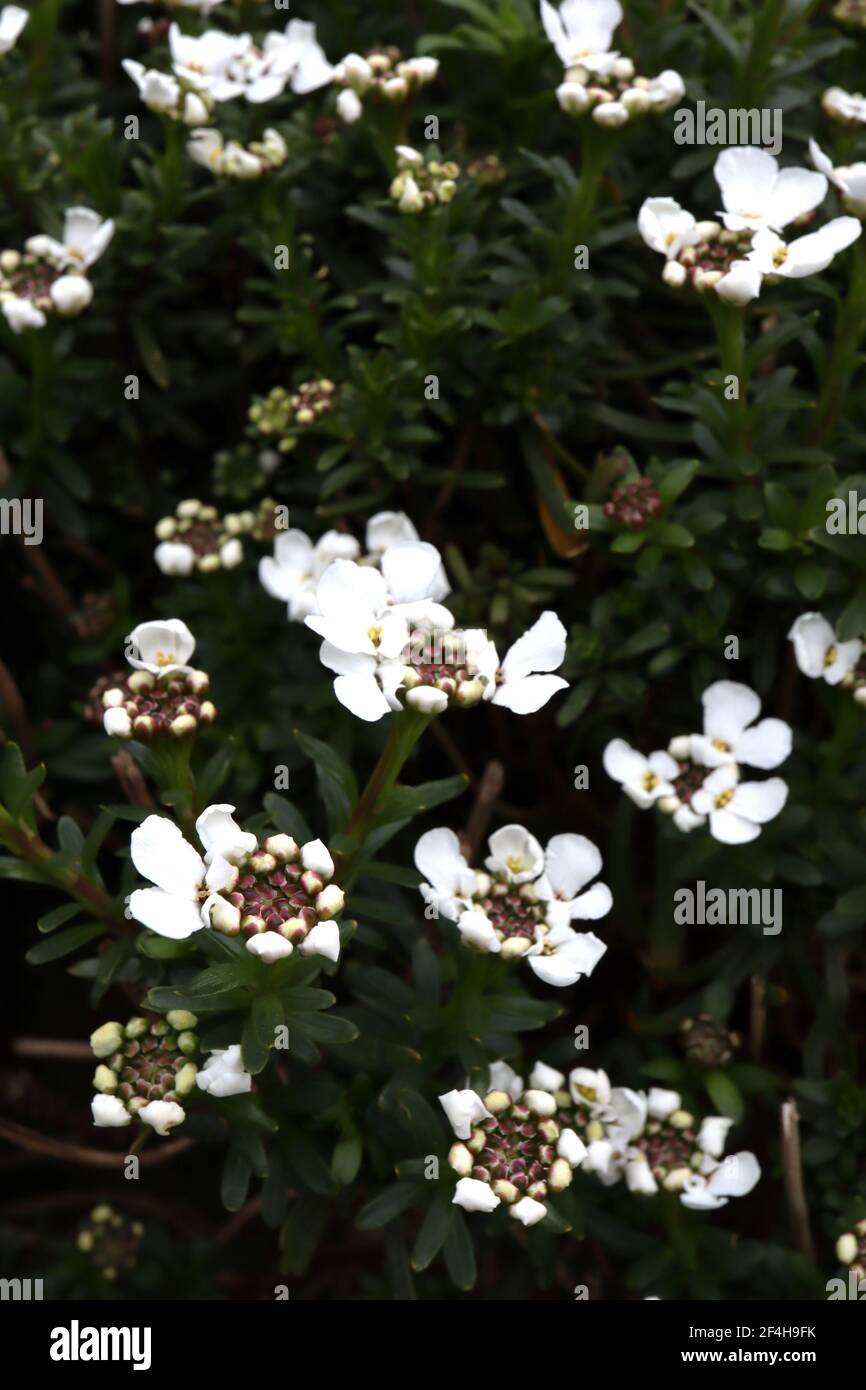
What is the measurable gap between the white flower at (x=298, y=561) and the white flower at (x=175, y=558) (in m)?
0.14

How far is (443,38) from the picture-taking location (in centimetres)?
270

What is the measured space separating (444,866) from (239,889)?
0.42 m

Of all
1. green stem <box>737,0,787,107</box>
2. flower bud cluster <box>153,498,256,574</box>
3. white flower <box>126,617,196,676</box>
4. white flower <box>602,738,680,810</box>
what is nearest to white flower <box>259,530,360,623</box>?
flower bud cluster <box>153,498,256,574</box>

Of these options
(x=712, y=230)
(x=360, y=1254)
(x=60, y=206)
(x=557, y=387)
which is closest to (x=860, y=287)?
(x=712, y=230)

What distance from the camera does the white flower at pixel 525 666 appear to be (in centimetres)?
197

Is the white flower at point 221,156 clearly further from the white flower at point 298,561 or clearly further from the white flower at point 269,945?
the white flower at point 269,945

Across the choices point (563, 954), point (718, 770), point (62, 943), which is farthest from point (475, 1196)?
point (718, 770)

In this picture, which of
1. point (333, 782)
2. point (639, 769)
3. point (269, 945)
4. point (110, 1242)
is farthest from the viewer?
point (110, 1242)

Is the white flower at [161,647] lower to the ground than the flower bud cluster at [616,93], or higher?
lower

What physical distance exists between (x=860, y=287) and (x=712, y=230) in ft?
0.94

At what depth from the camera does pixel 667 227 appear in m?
2.38

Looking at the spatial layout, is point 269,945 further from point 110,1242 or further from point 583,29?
point 583,29

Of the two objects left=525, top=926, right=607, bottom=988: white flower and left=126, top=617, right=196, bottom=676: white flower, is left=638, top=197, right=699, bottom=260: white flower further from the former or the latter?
left=525, top=926, right=607, bottom=988: white flower

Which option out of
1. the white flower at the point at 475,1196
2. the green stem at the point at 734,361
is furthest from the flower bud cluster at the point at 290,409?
the white flower at the point at 475,1196
